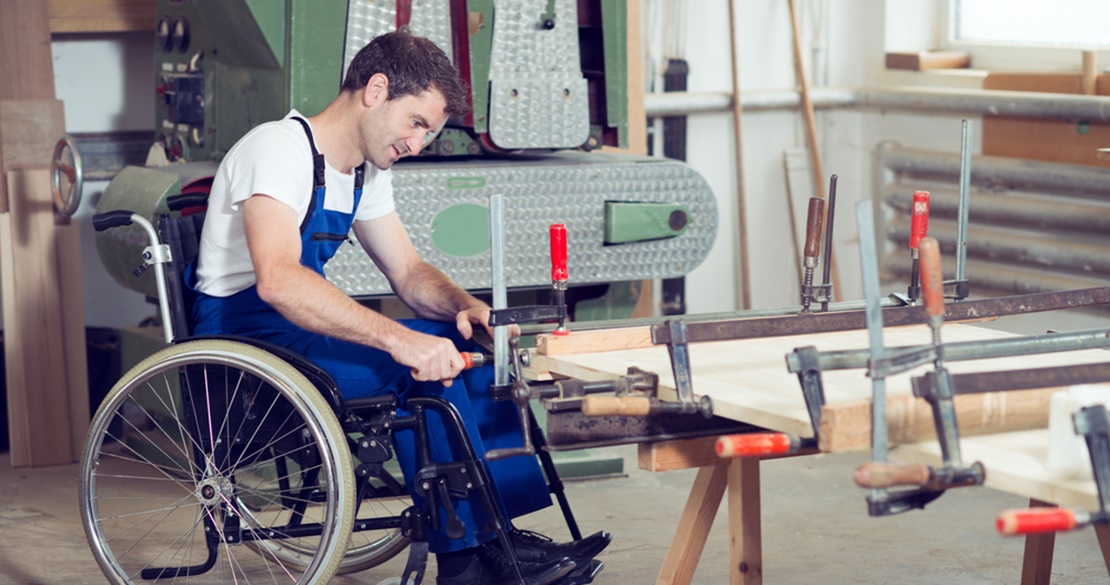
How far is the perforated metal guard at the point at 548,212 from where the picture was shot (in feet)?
12.6

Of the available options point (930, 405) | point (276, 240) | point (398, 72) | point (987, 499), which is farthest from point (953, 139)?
point (930, 405)

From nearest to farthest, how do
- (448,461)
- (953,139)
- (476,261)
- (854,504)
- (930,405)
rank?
(930,405) < (448,461) < (476,261) < (854,504) < (953,139)

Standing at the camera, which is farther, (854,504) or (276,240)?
(854,504)

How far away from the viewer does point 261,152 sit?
292 centimetres

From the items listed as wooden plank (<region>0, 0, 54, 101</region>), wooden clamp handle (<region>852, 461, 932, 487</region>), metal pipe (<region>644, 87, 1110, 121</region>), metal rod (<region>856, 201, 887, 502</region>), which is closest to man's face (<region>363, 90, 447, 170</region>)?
metal rod (<region>856, 201, 887, 502</region>)

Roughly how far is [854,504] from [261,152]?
212 centimetres

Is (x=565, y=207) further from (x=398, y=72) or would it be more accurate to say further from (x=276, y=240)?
(x=276, y=240)

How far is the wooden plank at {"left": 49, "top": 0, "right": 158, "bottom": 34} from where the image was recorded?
4.80 meters

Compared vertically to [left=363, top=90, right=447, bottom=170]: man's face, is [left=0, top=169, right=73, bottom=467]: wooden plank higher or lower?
lower

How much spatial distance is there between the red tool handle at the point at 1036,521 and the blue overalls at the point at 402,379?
4.46ft

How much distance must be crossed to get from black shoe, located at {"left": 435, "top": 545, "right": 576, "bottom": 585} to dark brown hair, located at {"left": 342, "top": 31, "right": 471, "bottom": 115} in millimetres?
933

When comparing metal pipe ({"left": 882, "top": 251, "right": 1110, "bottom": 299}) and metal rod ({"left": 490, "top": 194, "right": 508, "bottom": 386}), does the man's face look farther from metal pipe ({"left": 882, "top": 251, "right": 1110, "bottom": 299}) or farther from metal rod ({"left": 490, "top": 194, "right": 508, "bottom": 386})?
metal pipe ({"left": 882, "top": 251, "right": 1110, "bottom": 299})

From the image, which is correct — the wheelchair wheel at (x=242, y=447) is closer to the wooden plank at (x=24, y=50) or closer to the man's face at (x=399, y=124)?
the man's face at (x=399, y=124)

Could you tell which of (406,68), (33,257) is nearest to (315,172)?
(406,68)
